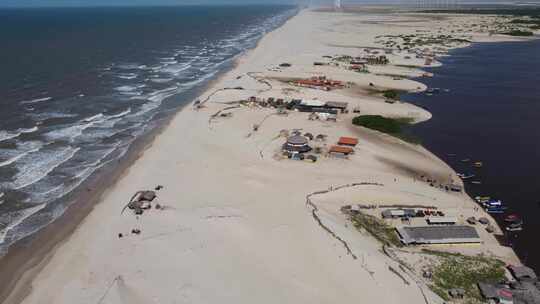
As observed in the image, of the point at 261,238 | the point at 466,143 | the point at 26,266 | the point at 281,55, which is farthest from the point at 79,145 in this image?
the point at 281,55

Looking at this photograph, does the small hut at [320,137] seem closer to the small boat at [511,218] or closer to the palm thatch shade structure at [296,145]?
the palm thatch shade structure at [296,145]

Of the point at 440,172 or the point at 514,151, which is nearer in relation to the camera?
the point at 440,172

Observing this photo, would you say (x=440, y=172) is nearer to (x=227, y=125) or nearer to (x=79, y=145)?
(x=227, y=125)

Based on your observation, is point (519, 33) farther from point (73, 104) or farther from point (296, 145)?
point (73, 104)

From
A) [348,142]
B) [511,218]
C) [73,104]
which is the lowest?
[511,218]

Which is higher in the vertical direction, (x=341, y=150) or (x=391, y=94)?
(x=391, y=94)

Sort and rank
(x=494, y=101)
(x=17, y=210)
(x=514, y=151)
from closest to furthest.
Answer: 1. (x=17, y=210)
2. (x=514, y=151)
3. (x=494, y=101)

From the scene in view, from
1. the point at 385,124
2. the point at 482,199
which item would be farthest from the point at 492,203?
the point at 385,124
